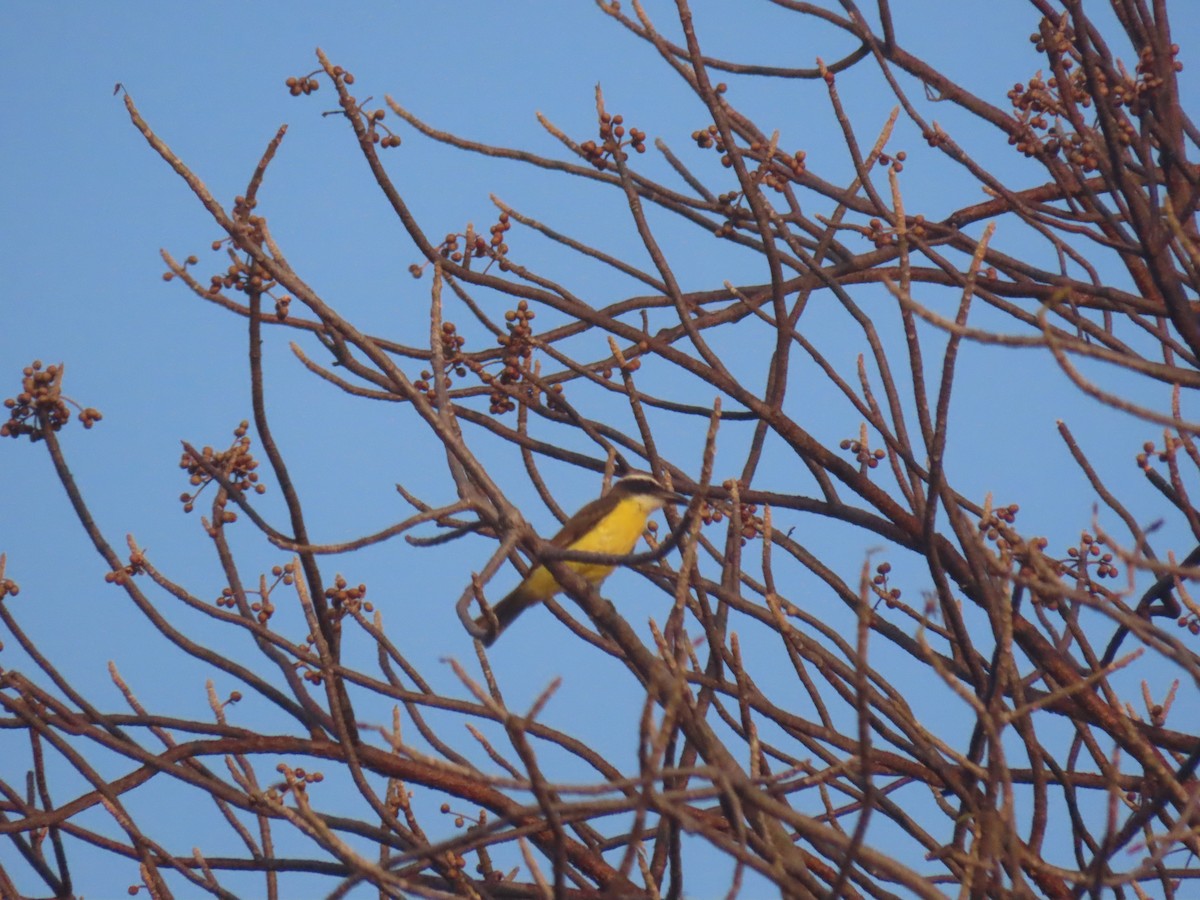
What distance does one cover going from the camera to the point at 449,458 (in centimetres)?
407

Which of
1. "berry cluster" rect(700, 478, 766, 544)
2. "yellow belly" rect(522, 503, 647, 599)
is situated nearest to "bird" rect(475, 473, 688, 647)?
"yellow belly" rect(522, 503, 647, 599)

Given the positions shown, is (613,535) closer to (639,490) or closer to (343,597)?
(639,490)

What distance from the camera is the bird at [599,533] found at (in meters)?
5.93

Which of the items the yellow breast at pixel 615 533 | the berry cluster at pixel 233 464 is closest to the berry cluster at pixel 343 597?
the berry cluster at pixel 233 464

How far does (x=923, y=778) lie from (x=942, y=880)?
0.36m

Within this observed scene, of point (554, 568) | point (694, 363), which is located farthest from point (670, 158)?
point (554, 568)

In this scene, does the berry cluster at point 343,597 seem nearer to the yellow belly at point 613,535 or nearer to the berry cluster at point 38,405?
the berry cluster at point 38,405

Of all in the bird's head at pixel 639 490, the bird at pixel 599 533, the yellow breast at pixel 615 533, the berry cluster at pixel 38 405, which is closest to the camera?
the berry cluster at pixel 38 405

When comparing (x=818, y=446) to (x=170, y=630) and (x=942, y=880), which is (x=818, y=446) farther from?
(x=170, y=630)

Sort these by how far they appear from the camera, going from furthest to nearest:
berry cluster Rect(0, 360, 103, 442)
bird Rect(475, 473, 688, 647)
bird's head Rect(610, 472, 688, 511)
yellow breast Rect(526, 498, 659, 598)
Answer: yellow breast Rect(526, 498, 659, 598), bird Rect(475, 473, 688, 647), bird's head Rect(610, 472, 688, 511), berry cluster Rect(0, 360, 103, 442)

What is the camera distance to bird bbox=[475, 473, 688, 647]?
19.4ft

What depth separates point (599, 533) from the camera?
6410 mm

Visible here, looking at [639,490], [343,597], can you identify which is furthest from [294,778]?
[639,490]

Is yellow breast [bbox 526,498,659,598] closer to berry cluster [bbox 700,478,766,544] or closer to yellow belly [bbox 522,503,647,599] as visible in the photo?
yellow belly [bbox 522,503,647,599]
